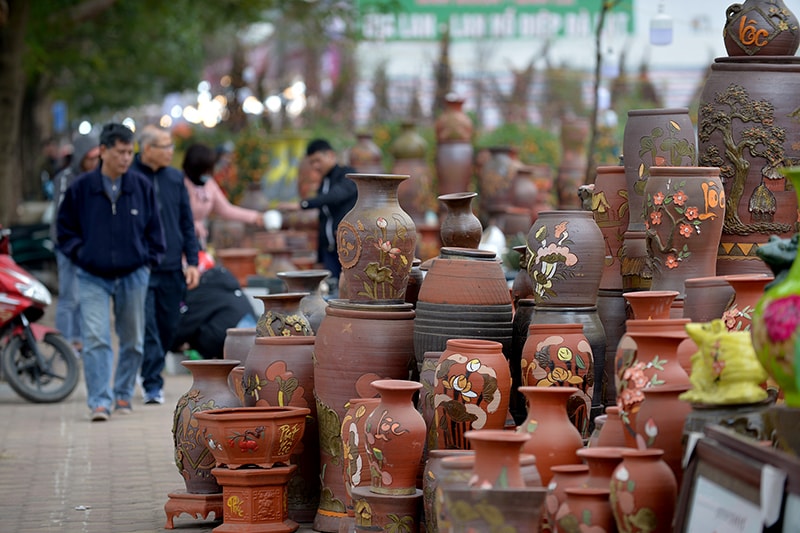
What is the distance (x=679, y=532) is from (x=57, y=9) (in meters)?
16.5

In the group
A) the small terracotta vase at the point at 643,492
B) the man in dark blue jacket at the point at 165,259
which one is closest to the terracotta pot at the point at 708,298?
the small terracotta vase at the point at 643,492

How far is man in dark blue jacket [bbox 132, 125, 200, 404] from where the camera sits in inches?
347

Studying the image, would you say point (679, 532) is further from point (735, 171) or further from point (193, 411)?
point (193, 411)

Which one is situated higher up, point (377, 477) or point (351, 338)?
point (351, 338)

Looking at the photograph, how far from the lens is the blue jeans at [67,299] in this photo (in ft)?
35.9

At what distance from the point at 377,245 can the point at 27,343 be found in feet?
15.8

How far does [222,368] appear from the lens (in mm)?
5699

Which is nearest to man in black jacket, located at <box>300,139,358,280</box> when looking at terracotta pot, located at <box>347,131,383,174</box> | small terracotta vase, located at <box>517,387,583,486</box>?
terracotta pot, located at <box>347,131,383,174</box>

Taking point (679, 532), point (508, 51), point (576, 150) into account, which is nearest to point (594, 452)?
point (679, 532)

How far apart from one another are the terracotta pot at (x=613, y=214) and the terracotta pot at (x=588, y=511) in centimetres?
176

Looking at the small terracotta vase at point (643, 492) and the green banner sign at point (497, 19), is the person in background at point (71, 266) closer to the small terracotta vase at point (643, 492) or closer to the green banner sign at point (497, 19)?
the small terracotta vase at point (643, 492)

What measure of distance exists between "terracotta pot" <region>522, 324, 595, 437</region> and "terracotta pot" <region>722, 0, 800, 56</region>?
4.51ft

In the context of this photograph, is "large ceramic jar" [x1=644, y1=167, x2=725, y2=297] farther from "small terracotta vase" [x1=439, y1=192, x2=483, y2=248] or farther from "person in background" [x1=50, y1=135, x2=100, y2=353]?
"person in background" [x1=50, y1=135, x2=100, y2=353]

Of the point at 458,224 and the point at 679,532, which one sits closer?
the point at 679,532
